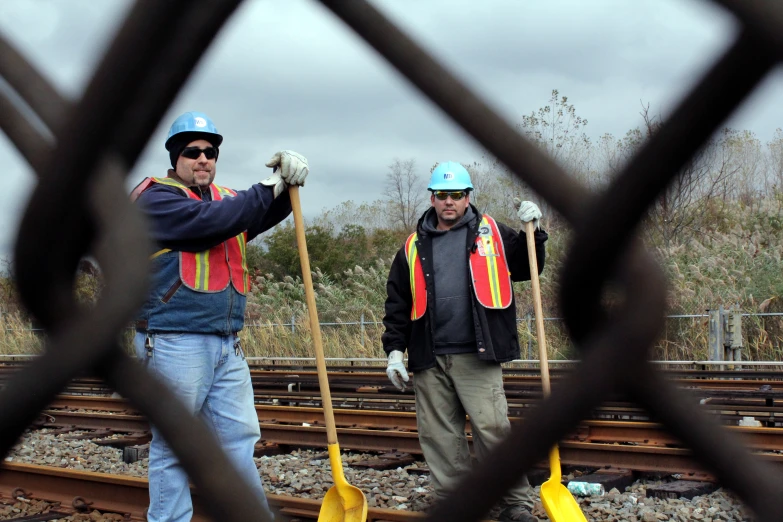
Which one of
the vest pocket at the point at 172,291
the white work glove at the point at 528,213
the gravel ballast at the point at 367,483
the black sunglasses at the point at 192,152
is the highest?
the black sunglasses at the point at 192,152

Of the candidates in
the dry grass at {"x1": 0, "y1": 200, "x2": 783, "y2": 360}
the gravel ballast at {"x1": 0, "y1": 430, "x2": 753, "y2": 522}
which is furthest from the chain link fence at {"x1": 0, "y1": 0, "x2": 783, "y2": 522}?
the dry grass at {"x1": 0, "y1": 200, "x2": 783, "y2": 360}

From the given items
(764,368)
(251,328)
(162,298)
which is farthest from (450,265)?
(251,328)

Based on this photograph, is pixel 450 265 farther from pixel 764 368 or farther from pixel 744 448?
pixel 764 368

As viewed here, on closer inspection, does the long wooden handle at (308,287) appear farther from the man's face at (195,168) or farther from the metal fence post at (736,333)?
the metal fence post at (736,333)

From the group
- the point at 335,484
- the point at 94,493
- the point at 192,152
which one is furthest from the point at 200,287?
the point at 94,493

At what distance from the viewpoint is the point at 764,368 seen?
1315 centimetres

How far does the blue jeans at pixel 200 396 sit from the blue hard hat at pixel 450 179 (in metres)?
1.82

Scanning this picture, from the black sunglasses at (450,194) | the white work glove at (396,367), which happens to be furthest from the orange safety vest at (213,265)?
the white work glove at (396,367)

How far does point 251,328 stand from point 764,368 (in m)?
9.83

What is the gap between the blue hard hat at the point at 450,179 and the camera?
546 centimetres

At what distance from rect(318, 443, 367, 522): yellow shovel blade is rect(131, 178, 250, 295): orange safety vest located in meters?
0.97

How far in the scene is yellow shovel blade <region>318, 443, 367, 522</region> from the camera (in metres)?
4.33

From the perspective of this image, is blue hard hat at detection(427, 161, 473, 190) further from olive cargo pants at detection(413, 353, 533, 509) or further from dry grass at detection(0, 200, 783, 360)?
dry grass at detection(0, 200, 783, 360)

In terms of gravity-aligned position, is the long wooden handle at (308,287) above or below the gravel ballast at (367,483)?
above
